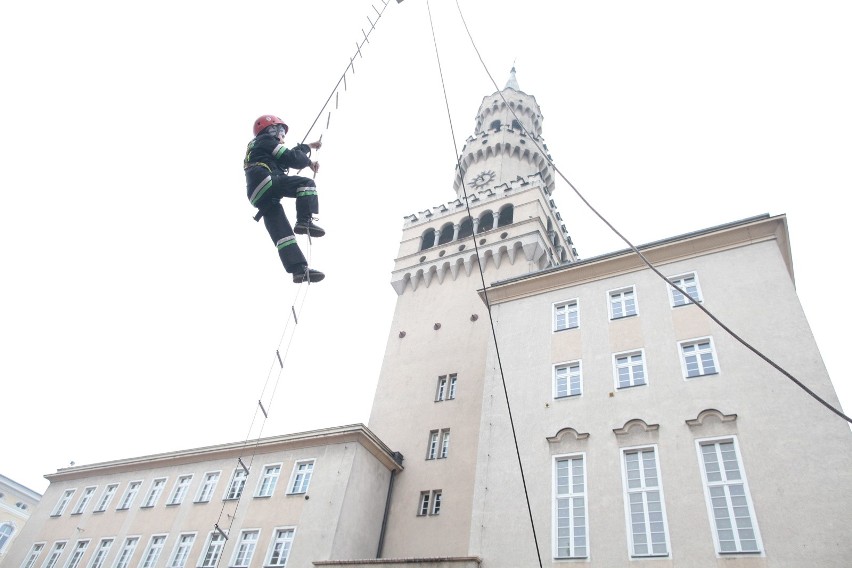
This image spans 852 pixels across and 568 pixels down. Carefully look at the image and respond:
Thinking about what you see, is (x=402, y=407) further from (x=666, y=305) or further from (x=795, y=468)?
(x=795, y=468)

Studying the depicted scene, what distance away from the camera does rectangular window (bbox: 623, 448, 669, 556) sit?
16.3 metres

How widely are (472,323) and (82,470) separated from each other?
26.2m

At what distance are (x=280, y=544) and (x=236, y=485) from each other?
5641mm

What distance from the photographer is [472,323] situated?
35.8 meters

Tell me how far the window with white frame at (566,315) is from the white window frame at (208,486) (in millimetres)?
19736

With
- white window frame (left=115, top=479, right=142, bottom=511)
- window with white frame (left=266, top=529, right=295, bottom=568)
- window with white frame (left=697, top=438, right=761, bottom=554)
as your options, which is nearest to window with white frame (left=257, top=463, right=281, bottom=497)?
window with white frame (left=266, top=529, right=295, bottom=568)

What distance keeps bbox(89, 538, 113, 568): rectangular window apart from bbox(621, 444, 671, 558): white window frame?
91.4 ft

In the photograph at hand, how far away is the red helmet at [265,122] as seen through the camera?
1114 cm

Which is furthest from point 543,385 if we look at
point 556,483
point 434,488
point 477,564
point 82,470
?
point 82,470

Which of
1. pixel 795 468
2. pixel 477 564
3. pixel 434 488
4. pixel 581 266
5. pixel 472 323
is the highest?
pixel 472 323

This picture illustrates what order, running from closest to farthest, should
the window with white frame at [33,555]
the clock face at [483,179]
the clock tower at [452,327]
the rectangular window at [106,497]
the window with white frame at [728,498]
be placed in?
the window with white frame at [728,498] → the clock tower at [452,327] → the window with white frame at [33,555] → the rectangular window at [106,497] → the clock face at [483,179]

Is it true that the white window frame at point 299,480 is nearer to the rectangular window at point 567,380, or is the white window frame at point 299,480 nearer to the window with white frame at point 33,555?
the rectangular window at point 567,380

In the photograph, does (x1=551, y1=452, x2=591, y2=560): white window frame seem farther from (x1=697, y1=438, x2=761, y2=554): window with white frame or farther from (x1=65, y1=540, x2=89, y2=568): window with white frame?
(x1=65, y1=540, x2=89, y2=568): window with white frame

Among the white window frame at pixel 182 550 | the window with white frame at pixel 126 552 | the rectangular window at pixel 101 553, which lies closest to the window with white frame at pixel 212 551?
the white window frame at pixel 182 550
